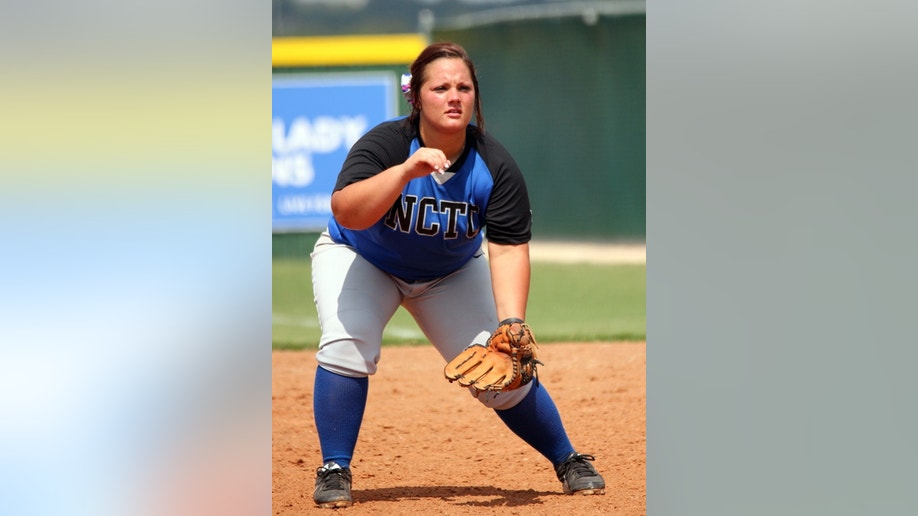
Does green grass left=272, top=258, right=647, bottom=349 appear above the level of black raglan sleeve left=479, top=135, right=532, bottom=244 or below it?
below

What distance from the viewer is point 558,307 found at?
782 cm

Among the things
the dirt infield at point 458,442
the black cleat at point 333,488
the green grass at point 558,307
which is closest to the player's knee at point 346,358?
the black cleat at point 333,488

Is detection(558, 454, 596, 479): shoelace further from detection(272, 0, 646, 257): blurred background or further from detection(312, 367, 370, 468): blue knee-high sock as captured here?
detection(272, 0, 646, 257): blurred background

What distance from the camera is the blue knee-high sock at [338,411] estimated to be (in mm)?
2947

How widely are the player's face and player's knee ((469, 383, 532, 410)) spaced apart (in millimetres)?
760

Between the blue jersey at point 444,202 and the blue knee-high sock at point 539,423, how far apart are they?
497 millimetres

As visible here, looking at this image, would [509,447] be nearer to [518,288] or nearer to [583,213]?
[518,288]

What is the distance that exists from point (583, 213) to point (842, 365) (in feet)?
23.9

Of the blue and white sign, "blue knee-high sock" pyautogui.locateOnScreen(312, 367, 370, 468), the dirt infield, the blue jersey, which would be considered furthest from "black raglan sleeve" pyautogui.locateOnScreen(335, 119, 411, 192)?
the blue and white sign

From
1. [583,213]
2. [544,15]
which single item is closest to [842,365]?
[583,213]

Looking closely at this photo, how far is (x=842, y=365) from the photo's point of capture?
5.64ft

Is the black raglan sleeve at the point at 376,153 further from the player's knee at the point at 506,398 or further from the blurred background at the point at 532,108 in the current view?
the blurred background at the point at 532,108

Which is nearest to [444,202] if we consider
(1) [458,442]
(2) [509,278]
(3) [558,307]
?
(2) [509,278]

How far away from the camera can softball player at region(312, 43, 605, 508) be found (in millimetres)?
2789
